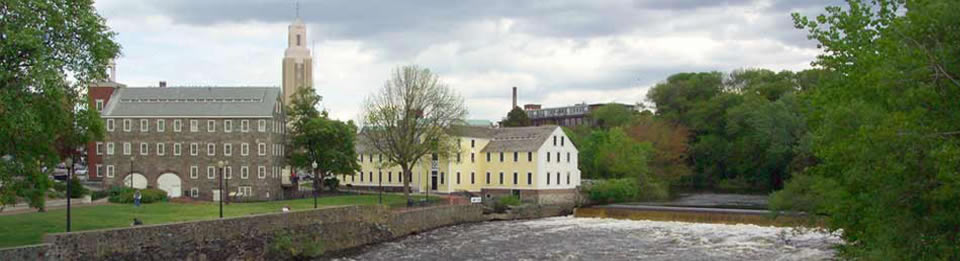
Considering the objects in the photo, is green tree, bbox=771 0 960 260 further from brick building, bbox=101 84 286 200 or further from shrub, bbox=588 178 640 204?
shrub, bbox=588 178 640 204

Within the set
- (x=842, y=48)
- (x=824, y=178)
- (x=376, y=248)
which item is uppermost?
(x=842, y=48)

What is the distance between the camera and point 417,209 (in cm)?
4850

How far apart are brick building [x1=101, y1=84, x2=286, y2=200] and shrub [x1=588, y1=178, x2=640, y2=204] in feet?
80.6

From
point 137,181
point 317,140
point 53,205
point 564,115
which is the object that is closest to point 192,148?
point 137,181

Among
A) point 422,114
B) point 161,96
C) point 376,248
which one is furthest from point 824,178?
point 161,96

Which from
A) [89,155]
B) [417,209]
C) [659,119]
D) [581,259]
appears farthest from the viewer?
[659,119]

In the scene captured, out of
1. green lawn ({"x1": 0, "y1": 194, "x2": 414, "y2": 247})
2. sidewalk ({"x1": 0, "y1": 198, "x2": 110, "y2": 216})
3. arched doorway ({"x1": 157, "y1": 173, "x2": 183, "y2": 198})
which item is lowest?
green lawn ({"x1": 0, "y1": 194, "x2": 414, "y2": 247})

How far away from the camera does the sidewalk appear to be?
3612cm

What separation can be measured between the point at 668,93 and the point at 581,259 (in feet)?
241

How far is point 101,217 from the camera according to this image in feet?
116

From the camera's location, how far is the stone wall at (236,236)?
88.1 feet

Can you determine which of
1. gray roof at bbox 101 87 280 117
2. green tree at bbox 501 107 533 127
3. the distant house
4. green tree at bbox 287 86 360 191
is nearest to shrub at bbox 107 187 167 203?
gray roof at bbox 101 87 280 117

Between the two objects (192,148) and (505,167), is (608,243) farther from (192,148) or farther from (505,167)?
(192,148)

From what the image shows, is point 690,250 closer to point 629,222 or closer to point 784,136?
point 629,222
